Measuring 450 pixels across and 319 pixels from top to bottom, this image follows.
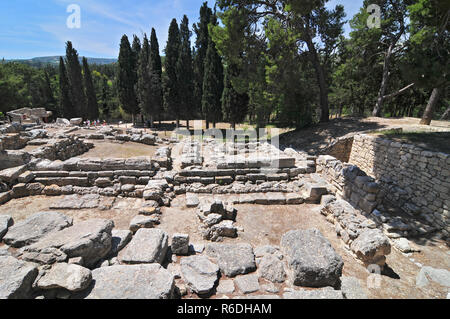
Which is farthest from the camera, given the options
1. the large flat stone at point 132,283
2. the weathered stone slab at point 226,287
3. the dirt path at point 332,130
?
the dirt path at point 332,130

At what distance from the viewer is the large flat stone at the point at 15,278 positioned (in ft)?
8.52

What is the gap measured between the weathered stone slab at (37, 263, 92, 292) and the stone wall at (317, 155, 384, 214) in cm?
691

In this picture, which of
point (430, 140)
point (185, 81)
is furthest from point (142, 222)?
point (185, 81)

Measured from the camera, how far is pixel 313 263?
3588mm

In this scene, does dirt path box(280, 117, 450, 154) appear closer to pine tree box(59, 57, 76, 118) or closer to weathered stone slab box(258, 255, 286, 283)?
weathered stone slab box(258, 255, 286, 283)

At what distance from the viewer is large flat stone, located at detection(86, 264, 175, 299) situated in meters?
2.80

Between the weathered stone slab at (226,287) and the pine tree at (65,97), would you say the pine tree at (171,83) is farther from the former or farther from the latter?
the weathered stone slab at (226,287)

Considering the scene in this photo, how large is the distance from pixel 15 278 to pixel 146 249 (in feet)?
5.45

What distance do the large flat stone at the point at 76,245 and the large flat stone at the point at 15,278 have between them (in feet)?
0.97

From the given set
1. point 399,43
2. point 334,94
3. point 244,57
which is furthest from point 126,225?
point 334,94

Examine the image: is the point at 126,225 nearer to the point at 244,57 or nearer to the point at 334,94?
the point at 244,57

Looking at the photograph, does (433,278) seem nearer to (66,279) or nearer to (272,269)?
(272,269)

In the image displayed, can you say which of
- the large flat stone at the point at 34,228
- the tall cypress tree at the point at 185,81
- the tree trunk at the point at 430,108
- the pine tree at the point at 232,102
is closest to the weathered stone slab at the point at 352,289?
the large flat stone at the point at 34,228

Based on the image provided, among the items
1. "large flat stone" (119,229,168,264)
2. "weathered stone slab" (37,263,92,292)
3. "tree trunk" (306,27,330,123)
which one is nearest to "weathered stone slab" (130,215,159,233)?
"large flat stone" (119,229,168,264)
